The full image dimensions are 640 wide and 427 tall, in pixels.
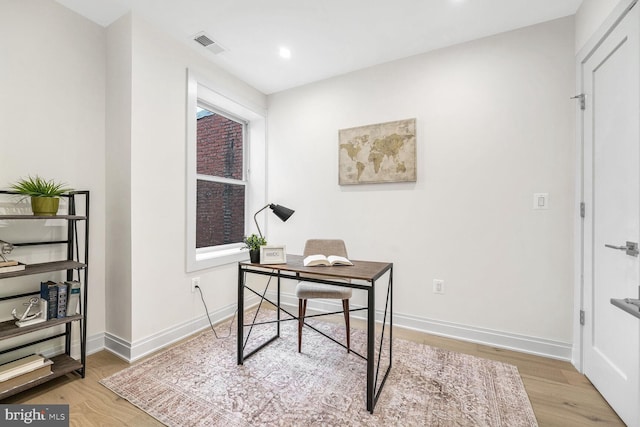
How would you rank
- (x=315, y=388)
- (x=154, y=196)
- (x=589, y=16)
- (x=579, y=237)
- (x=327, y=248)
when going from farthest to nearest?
(x=327, y=248) < (x=154, y=196) < (x=579, y=237) < (x=589, y=16) < (x=315, y=388)

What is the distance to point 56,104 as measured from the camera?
2.00m

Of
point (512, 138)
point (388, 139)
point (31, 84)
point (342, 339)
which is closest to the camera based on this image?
point (31, 84)

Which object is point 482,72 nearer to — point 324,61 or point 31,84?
point 324,61

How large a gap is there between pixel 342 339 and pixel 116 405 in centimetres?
160

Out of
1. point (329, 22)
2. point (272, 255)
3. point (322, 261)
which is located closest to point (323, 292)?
point (322, 261)

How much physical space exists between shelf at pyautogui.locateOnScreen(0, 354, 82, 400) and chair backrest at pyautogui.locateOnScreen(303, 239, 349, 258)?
1733mm

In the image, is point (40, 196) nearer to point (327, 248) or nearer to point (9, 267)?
point (9, 267)

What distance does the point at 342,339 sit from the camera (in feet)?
8.07

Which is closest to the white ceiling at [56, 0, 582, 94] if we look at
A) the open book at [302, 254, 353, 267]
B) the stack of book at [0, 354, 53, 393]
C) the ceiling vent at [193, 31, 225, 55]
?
the ceiling vent at [193, 31, 225, 55]

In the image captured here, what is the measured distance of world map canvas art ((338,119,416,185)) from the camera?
2637 mm

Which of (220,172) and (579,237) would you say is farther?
(220,172)

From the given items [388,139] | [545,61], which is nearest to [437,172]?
[388,139]

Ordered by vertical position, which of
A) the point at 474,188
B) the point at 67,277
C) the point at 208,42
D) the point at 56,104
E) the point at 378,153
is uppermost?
the point at 208,42

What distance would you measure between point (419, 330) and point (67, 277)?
285 cm
